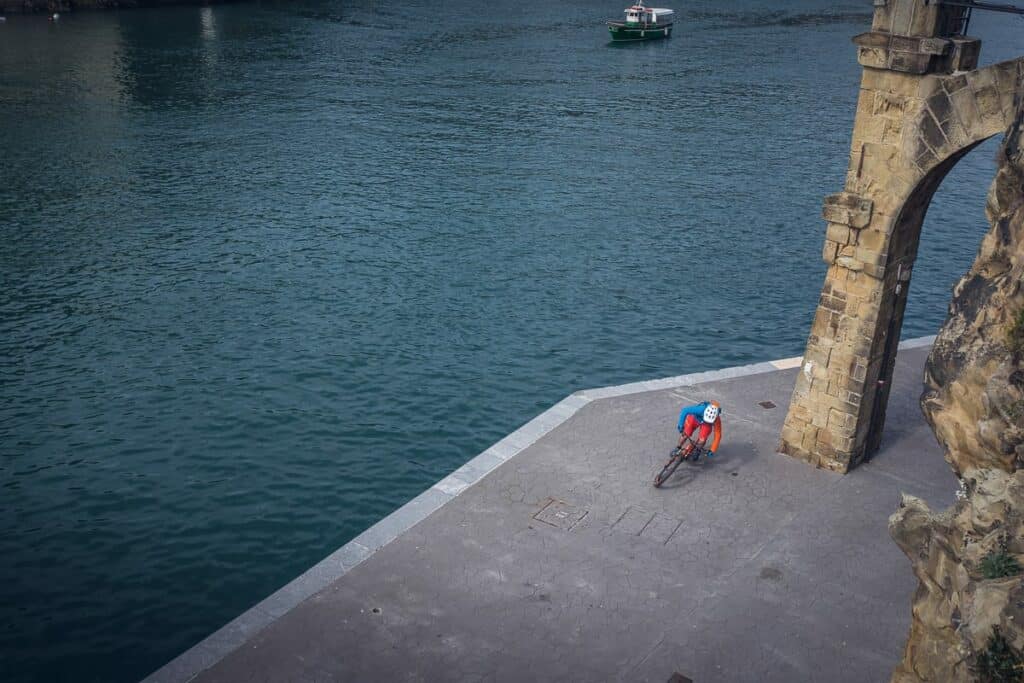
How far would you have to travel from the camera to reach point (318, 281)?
3775cm

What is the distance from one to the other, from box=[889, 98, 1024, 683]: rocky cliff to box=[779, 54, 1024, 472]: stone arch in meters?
5.87

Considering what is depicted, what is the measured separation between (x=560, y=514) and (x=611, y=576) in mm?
2317

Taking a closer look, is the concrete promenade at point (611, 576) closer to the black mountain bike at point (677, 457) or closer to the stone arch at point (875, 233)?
the black mountain bike at point (677, 457)

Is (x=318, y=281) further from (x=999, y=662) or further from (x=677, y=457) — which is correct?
(x=999, y=662)

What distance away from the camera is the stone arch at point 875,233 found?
19.2 metres

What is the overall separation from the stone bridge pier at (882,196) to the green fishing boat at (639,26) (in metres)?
76.1

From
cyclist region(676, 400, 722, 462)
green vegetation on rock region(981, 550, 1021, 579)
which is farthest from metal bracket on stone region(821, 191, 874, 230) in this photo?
green vegetation on rock region(981, 550, 1021, 579)

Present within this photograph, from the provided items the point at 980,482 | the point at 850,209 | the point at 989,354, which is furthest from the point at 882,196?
the point at 980,482

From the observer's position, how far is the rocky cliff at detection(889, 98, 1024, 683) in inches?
418

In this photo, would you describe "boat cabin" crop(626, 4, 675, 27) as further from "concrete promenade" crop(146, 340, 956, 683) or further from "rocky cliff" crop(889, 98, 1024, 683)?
"rocky cliff" crop(889, 98, 1024, 683)

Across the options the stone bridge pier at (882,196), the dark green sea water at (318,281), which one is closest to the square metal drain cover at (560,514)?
the dark green sea water at (318,281)

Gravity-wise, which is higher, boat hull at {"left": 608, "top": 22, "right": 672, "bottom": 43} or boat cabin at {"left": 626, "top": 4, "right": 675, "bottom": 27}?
boat cabin at {"left": 626, "top": 4, "right": 675, "bottom": 27}

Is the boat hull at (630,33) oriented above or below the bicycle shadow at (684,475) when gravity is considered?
above

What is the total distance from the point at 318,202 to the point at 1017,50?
74.1 m
